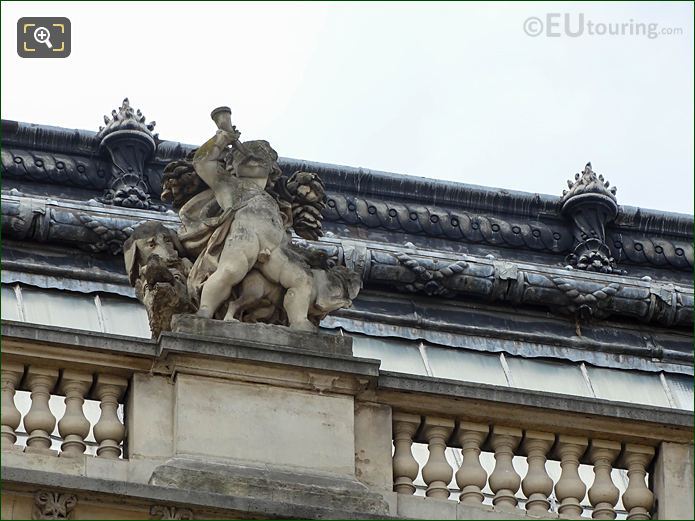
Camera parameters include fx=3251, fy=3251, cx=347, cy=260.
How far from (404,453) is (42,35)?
7089 millimetres

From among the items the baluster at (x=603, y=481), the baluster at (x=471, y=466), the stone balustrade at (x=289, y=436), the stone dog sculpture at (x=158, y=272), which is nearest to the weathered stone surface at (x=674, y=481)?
the stone balustrade at (x=289, y=436)

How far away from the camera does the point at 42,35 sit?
28641 millimetres

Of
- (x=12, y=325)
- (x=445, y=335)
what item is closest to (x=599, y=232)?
(x=445, y=335)

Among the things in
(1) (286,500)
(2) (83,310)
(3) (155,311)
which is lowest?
(1) (286,500)

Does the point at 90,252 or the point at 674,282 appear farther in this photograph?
the point at 674,282

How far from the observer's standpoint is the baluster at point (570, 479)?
917 inches

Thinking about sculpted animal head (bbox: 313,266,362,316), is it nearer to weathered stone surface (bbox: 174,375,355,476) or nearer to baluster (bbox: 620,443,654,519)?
weathered stone surface (bbox: 174,375,355,476)

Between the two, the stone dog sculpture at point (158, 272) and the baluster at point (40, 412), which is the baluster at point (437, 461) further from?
the baluster at point (40, 412)

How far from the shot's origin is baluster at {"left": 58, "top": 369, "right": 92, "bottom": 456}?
73.4ft

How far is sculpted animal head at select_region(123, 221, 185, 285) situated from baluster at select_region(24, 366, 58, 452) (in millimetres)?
1559

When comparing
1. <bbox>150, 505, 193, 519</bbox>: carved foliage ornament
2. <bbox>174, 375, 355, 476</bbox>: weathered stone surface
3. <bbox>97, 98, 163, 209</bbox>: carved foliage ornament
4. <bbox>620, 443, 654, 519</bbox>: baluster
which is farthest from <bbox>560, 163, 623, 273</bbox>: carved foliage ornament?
<bbox>150, 505, 193, 519</bbox>: carved foliage ornament

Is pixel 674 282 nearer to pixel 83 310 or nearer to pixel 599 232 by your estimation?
pixel 599 232

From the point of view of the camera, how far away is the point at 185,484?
22.1 meters

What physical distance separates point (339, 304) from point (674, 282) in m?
10.8
